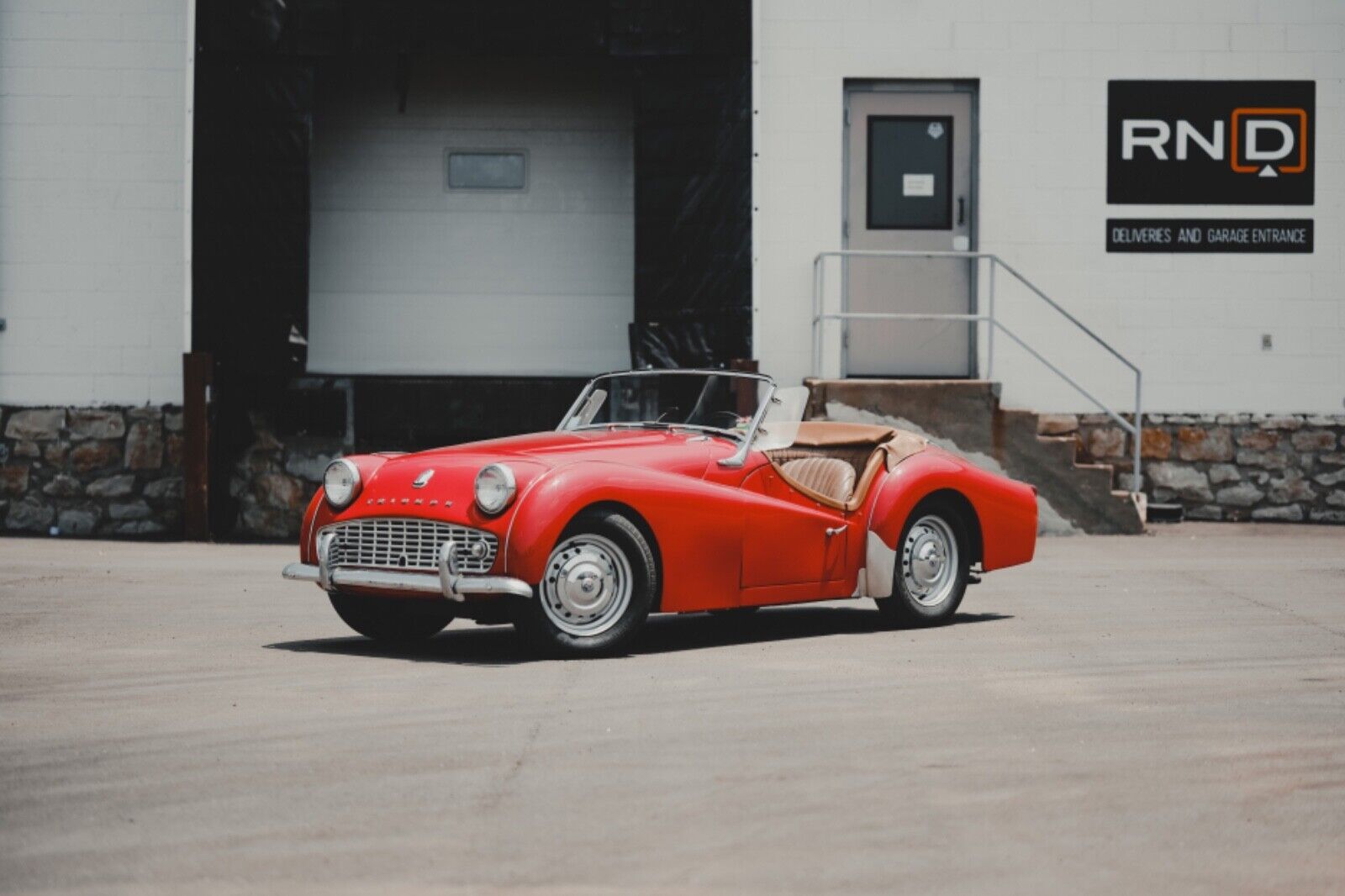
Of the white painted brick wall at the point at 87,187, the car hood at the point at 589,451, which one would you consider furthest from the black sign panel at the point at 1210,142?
the car hood at the point at 589,451

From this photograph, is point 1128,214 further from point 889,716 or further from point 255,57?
point 889,716

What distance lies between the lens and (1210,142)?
658 inches

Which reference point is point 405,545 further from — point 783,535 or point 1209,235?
point 1209,235

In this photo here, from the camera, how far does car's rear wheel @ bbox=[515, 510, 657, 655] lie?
752 cm

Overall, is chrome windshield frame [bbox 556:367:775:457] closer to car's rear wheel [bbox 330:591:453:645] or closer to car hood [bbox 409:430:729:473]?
car hood [bbox 409:430:729:473]

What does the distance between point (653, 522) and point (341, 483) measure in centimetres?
143

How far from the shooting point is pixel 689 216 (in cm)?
1595

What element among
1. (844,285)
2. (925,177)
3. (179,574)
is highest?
(925,177)

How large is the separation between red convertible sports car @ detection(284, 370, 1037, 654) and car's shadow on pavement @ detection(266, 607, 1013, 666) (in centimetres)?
17

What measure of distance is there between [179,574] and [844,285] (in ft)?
22.7

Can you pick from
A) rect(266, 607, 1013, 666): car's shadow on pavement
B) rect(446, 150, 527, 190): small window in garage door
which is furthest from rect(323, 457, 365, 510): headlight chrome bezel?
rect(446, 150, 527, 190): small window in garage door

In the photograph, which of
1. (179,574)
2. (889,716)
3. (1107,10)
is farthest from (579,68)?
(889,716)

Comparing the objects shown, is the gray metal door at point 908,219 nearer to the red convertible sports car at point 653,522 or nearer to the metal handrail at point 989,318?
the metal handrail at point 989,318

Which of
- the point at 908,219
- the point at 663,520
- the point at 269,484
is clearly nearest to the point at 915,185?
the point at 908,219
